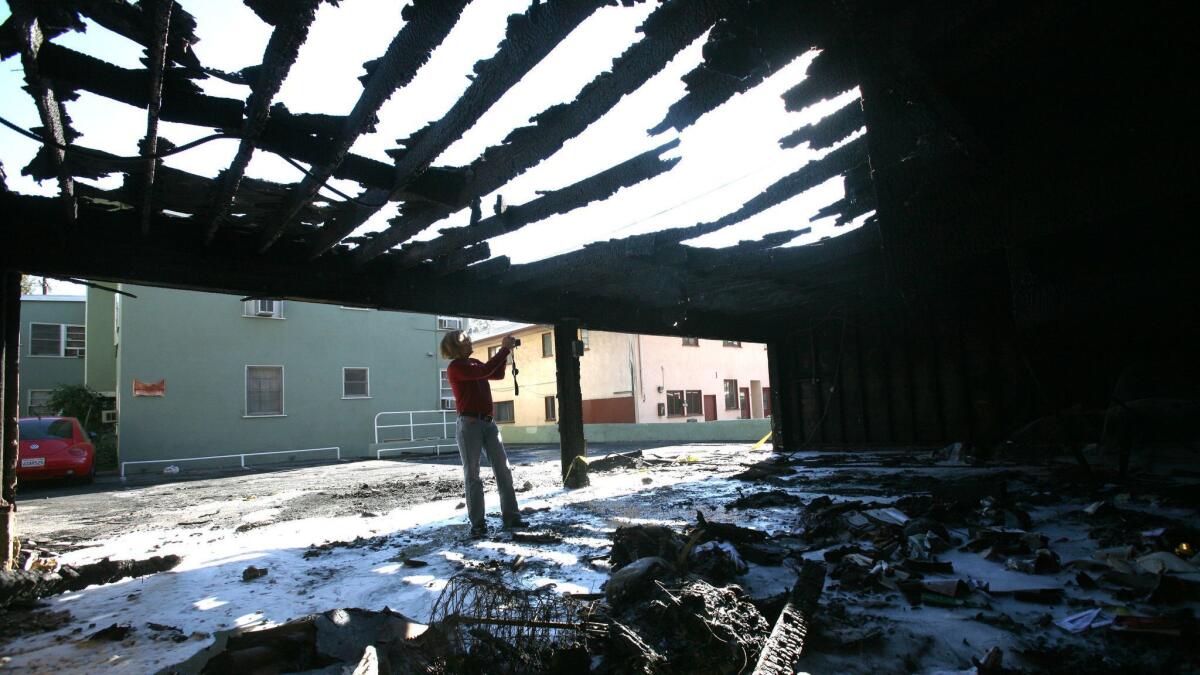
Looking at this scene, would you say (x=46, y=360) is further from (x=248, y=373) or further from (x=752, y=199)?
(x=752, y=199)

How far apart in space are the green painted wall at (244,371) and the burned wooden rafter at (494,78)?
16.6 m

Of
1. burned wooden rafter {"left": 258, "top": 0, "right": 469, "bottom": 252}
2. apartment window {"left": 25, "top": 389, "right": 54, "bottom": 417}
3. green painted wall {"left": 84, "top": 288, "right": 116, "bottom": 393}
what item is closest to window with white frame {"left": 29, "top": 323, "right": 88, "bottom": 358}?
apartment window {"left": 25, "top": 389, "right": 54, "bottom": 417}

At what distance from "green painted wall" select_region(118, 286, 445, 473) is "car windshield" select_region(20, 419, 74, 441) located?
364 cm

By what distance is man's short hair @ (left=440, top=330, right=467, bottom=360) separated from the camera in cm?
542

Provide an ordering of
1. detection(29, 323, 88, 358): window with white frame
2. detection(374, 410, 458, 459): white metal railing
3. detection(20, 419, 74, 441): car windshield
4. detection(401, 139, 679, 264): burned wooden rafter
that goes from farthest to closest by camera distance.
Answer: detection(29, 323, 88, 358): window with white frame → detection(374, 410, 458, 459): white metal railing → detection(20, 419, 74, 441): car windshield → detection(401, 139, 679, 264): burned wooden rafter

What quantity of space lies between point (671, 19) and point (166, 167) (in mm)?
3596

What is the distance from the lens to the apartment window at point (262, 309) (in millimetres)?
18062

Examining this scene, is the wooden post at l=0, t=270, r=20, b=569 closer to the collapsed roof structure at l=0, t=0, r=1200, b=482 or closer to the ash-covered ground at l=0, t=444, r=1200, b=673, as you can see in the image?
the collapsed roof structure at l=0, t=0, r=1200, b=482

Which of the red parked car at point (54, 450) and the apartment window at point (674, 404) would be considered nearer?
the red parked car at point (54, 450)

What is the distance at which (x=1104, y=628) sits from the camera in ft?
8.05

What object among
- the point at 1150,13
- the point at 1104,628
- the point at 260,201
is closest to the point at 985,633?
the point at 1104,628

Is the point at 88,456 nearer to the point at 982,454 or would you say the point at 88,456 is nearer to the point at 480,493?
the point at 480,493

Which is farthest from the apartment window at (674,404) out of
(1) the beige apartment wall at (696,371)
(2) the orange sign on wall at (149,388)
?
(2) the orange sign on wall at (149,388)

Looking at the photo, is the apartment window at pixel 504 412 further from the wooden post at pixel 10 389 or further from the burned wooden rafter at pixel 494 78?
the burned wooden rafter at pixel 494 78
